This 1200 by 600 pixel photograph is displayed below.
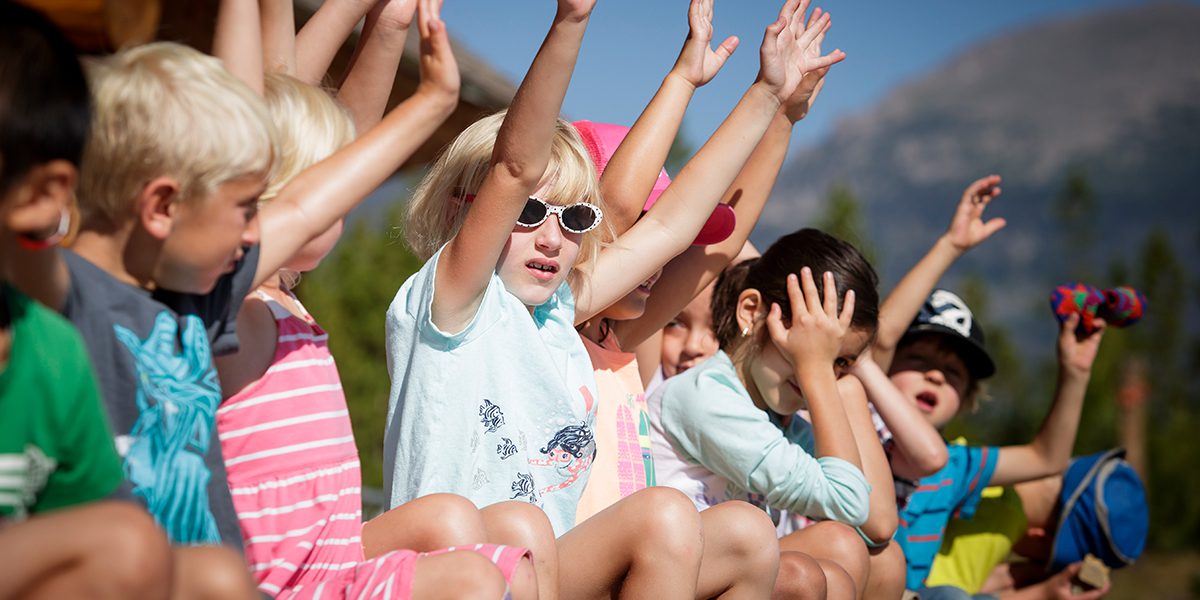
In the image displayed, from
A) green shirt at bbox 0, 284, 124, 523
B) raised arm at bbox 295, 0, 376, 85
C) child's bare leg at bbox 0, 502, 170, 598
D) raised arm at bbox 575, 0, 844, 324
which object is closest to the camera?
child's bare leg at bbox 0, 502, 170, 598

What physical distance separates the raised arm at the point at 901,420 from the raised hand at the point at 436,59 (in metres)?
1.85

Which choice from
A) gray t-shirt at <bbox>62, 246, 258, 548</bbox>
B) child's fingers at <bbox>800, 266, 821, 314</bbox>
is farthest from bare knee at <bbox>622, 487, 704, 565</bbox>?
child's fingers at <bbox>800, 266, 821, 314</bbox>

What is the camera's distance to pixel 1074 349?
4.07m

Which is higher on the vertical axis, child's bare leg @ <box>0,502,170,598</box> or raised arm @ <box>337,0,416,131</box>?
raised arm @ <box>337,0,416,131</box>

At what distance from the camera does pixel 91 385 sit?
1.43 m

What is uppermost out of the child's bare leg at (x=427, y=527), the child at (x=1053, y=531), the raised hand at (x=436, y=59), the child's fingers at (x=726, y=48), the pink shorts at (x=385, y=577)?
the child's fingers at (x=726, y=48)

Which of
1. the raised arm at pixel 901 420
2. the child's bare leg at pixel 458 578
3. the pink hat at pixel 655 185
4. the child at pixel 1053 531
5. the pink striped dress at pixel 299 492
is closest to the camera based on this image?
the child's bare leg at pixel 458 578

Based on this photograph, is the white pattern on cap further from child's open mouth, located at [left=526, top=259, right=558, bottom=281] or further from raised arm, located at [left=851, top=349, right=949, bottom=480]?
child's open mouth, located at [left=526, top=259, right=558, bottom=281]

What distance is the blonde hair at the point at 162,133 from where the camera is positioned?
164 cm

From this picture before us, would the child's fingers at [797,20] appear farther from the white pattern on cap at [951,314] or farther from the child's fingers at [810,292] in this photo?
the white pattern on cap at [951,314]

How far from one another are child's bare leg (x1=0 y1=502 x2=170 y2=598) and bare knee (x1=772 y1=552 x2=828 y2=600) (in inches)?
59.8

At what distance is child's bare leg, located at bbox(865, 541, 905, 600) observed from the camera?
3.12 m

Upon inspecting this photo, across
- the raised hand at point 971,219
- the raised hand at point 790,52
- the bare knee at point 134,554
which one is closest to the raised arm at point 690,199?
the raised hand at point 790,52

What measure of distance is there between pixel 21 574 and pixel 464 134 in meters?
1.63
